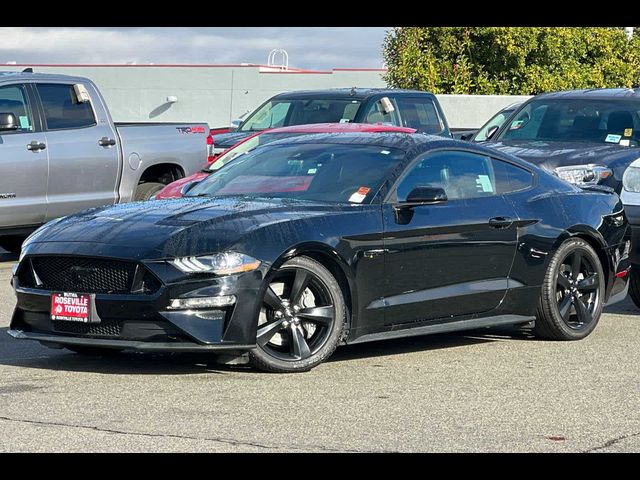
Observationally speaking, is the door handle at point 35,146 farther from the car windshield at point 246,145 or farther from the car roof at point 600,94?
the car roof at point 600,94

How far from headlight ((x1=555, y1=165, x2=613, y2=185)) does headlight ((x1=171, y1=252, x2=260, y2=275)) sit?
20.4 ft

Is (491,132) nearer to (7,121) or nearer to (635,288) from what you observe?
(635,288)

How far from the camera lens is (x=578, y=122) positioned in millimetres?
14930

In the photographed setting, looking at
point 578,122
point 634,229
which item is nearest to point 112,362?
point 634,229

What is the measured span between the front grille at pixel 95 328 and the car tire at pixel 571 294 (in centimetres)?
326

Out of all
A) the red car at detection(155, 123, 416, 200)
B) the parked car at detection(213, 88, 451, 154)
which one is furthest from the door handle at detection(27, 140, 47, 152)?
the parked car at detection(213, 88, 451, 154)

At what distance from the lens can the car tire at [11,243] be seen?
52.5 feet

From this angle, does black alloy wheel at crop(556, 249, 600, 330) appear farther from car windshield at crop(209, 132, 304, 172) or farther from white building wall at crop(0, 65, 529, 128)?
white building wall at crop(0, 65, 529, 128)

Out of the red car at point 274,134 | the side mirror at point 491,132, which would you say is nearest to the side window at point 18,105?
the red car at point 274,134

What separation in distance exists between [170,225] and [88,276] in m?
0.57

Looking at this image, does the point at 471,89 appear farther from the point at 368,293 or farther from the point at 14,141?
the point at 368,293

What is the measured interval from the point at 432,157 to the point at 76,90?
23.9 ft

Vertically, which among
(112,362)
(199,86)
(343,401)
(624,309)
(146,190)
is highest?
(343,401)
